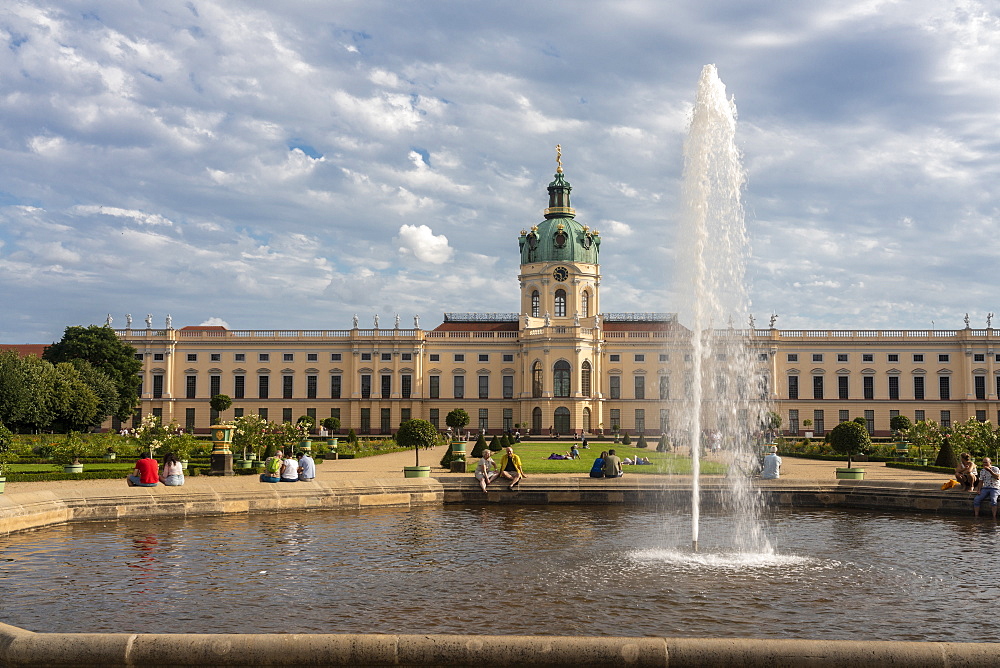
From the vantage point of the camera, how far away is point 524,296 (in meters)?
77.7

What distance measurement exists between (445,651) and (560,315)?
2776 inches

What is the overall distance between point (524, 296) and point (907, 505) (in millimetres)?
59970

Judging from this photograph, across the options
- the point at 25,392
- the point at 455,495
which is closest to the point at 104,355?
the point at 25,392

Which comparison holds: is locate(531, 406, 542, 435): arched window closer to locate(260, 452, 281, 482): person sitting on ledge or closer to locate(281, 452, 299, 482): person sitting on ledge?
locate(260, 452, 281, 482): person sitting on ledge

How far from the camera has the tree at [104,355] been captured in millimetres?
62312

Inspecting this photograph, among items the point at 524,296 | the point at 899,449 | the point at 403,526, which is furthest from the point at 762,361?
the point at 403,526

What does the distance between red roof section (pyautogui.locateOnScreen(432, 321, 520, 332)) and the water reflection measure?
61.7m

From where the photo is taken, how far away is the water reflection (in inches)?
356

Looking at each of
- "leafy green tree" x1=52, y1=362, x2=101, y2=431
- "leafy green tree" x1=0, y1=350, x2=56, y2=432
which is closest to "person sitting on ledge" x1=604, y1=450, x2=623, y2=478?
"leafy green tree" x1=0, y1=350, x2=56, y2=432

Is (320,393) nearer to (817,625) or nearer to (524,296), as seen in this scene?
(524,296)

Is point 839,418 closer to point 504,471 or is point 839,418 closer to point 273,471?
point 504,471

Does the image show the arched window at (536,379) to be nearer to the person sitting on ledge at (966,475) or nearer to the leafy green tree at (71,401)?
the leafy green tree at (71,401)

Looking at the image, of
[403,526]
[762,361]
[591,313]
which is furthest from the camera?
[591,313]

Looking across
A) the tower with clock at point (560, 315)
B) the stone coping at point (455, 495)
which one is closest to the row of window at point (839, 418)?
the tower with clock at point (560, 315)
